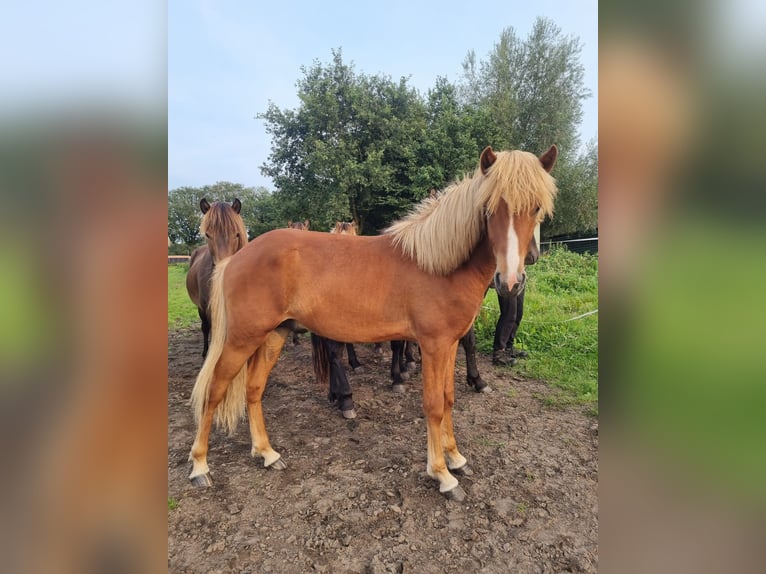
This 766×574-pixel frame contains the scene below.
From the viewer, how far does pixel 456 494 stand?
2479 millimetres

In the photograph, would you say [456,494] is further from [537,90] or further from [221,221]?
[537,90]

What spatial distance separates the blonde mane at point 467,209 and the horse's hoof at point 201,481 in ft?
7.02

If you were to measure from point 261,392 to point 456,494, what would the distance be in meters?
1.66

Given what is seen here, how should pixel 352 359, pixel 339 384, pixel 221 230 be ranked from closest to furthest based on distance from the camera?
pixel 339 384 < pixel 221 230 < pixel 352 359

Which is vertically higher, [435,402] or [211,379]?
[211,379]

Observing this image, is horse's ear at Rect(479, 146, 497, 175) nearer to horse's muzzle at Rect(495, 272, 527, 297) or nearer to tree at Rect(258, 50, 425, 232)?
horse's muzzle at Rect(495, 272, 527, 297)

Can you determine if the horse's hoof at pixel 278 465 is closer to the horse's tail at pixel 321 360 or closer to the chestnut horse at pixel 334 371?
the chestnut horse at pixel 334 371

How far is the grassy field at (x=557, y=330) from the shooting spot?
442 centimetres

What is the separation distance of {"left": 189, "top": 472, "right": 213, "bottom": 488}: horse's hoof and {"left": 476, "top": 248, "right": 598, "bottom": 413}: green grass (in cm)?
318

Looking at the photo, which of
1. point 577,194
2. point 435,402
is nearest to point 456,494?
point 435,402

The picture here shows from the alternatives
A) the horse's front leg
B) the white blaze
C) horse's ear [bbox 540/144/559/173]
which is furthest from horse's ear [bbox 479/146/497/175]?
the horse's front leg

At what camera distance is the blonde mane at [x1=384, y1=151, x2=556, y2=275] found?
2.08m
